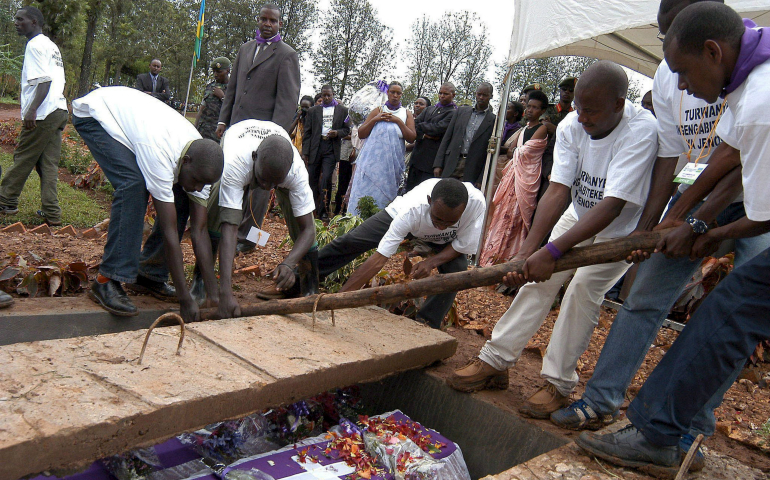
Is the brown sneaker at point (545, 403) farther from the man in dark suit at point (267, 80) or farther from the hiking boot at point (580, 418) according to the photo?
the man in dark suit at point (267, 80)

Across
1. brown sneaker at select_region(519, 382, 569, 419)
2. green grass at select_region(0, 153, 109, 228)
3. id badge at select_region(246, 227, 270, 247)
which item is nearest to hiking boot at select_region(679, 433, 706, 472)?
brown sneaker at select_region(519, 382, 569, 419)

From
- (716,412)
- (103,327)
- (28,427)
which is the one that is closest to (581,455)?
(716,412)

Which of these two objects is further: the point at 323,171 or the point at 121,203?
the point at 323,171

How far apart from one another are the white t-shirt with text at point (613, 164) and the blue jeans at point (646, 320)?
0.28 meters

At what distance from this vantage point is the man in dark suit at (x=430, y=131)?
6.63 metres

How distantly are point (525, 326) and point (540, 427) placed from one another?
0.49m

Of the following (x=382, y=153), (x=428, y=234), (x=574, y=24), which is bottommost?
(x=428, y=234)

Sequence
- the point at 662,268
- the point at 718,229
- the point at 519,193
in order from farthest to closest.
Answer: the point at 519,193 → the point at 662,268 → the point at 718,229

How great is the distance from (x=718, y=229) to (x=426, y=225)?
185cm

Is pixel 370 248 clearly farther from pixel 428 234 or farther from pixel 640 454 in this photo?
pixel 640 454

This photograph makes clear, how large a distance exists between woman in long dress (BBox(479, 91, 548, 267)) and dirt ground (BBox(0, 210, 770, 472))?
548 mm

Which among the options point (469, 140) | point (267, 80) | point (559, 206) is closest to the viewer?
point (559, 206)

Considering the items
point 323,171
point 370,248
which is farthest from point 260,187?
point 323,171

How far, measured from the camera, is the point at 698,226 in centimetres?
209
